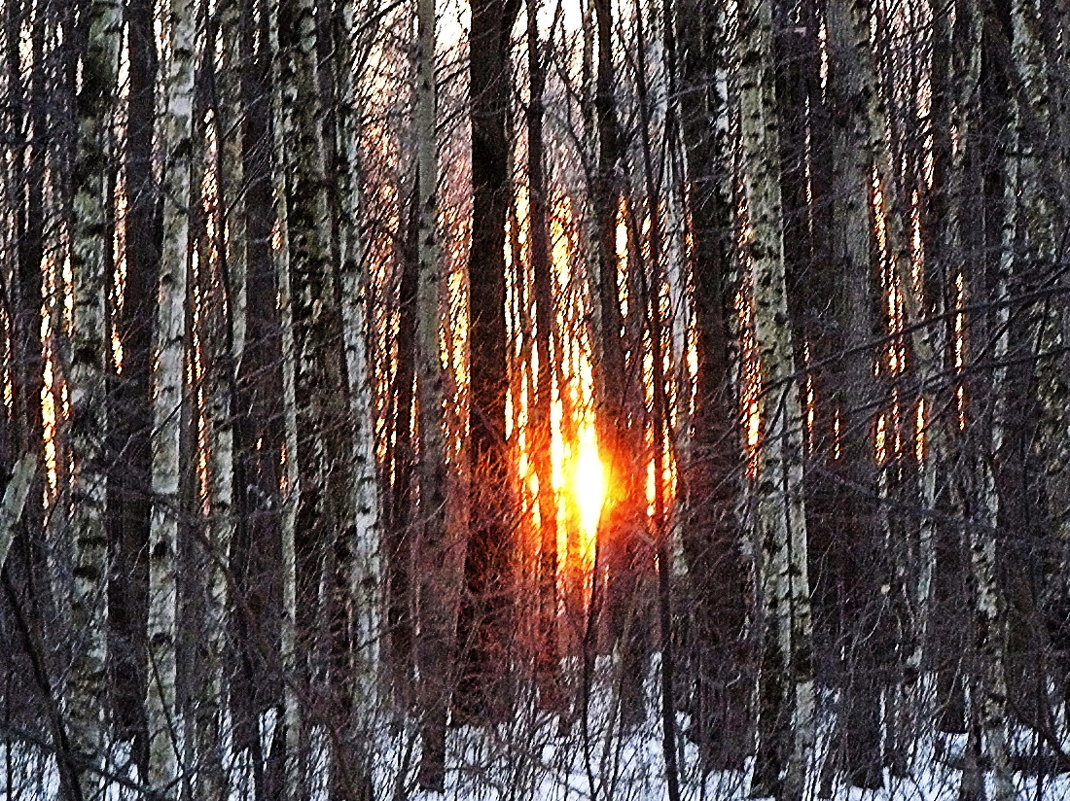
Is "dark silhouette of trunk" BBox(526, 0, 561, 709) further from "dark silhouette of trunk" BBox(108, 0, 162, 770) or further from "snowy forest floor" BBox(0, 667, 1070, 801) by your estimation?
"dark silhouette of trunk" BBox(108, 0, 162, 770)

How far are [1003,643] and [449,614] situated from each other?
4.05m

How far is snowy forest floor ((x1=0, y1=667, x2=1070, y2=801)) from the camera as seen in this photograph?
686cm

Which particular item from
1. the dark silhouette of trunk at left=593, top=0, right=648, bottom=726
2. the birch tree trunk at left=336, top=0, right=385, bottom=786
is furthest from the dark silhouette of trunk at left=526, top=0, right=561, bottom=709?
the birch tree trunk at left=336, top=0, right=385, bottom=786

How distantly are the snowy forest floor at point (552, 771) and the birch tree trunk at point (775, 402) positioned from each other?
587mm

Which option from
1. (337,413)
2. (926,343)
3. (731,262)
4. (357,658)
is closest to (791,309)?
(731,262)

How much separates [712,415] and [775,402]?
2.68 meters

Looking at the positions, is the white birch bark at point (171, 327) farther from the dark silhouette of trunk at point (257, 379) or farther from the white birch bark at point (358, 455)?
the dark silhouette of trunk at point (257, 379)

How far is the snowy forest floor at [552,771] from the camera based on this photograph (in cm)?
686

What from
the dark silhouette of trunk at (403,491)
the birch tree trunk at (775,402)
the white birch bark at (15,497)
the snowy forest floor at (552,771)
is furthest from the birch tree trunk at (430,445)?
the white birch bark at (15,497)

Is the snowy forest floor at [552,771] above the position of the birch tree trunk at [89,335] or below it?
below

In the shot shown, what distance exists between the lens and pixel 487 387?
34.7ft

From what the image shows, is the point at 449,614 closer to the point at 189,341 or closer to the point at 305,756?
the point at 305,756

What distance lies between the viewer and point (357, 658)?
6.16 meters

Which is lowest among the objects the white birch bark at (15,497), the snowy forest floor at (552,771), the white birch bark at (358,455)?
the snowy forest floor at (552,771)
